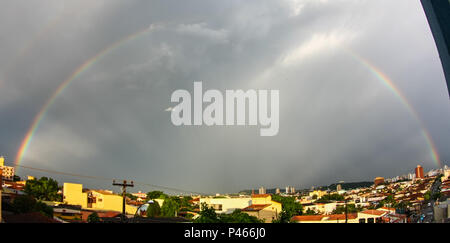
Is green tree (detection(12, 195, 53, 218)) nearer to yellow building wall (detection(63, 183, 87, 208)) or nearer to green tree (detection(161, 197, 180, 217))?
yellow building wall (detection(63, 183, 87, 208))

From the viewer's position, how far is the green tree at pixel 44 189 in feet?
120

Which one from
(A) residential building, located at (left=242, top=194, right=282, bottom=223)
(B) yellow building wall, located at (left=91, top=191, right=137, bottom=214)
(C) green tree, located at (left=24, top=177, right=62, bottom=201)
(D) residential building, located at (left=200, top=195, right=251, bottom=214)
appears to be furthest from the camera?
(D) residential building, located at (left=200, top=195, right=251, bottom=214)

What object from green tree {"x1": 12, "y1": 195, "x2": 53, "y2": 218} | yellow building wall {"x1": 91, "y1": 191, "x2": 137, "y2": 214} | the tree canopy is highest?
green tree {"x1": 12, "y1": 195, "x2": 53, "y2": 218}

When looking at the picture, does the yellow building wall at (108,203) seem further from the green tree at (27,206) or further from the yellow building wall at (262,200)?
the yellow building wall at (262,200)

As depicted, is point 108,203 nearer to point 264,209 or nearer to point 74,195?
point 74,195

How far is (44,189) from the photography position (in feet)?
123

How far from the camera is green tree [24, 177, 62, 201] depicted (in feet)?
120

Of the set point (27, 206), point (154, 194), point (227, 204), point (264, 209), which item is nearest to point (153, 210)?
point (264, 209)

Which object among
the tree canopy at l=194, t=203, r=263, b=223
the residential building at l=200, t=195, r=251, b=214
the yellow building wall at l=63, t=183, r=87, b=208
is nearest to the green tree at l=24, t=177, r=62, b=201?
the yellow building wall at l=63, t=183, r=87, b=208

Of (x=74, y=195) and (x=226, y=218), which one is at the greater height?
(x=74, y=195)

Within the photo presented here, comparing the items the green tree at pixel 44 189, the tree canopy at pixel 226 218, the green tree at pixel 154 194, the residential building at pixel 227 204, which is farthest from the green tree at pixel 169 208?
the green tree at pixel 154 194
